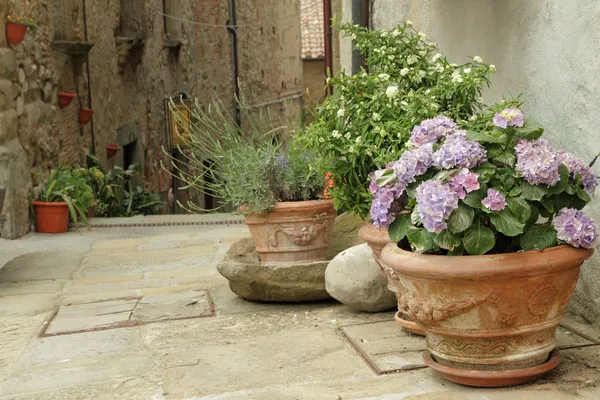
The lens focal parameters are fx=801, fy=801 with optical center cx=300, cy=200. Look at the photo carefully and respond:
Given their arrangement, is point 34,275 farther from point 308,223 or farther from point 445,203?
point 445,203

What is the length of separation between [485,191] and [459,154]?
0.15 meters

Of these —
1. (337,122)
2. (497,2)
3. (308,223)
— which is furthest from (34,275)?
(497,2)

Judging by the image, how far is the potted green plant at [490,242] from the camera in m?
2.58

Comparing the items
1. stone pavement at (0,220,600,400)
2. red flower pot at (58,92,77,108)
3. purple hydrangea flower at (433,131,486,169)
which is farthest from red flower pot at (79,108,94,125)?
purple hydrangea flower at (433,131,486,169)

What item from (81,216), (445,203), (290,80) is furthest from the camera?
(290,80)

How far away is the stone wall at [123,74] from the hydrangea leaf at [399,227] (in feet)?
9.01

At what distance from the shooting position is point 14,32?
7410 mm

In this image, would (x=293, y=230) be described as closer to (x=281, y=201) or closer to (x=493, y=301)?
(x=281, y=201)

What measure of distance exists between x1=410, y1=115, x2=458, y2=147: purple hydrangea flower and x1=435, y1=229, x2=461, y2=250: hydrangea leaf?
14.5 inches

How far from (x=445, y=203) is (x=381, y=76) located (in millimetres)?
1158

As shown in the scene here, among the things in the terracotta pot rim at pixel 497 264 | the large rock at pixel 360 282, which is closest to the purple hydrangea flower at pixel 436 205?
the terracotta pot rim at pixel 497 264

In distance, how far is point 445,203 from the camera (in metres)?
2.54

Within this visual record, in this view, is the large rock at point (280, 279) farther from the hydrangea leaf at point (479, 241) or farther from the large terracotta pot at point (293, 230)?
the hydrangea leaf at point (479, 241)

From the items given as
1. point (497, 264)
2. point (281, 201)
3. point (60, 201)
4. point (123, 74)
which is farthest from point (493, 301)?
point (123, 74)
